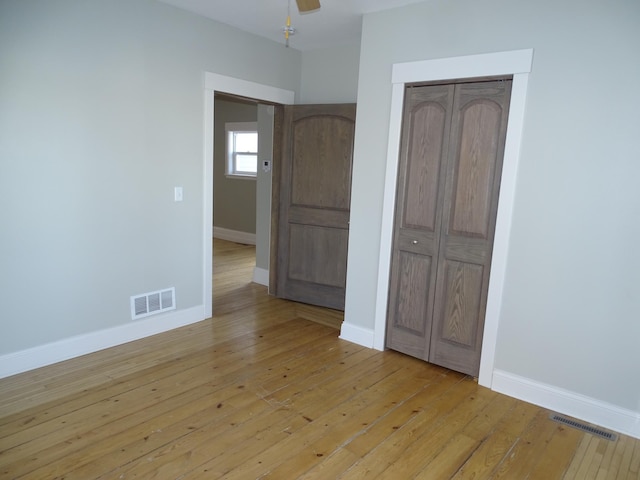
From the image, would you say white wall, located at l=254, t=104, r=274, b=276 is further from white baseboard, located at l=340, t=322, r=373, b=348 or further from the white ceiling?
white baseboard, located at l=340, t=322, r=373, b=348

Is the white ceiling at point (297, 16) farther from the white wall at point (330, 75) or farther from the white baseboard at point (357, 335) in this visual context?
the white baseboard at point (357, 335)

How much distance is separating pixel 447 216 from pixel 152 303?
246cm

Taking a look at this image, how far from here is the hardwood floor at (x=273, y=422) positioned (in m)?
2.12

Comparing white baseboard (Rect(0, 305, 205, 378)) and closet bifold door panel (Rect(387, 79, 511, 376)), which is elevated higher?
closet bifold door panel (Rect(387, 79, 511, 376))

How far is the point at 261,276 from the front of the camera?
5.23m

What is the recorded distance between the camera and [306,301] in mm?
4570

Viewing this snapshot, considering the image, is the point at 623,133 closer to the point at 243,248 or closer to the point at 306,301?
the point at 306,301

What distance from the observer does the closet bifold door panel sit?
2.89 metres

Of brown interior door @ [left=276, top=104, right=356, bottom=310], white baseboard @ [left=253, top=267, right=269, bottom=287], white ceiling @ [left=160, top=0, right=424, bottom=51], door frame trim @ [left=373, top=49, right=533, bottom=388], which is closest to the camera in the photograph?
door frame trim @ [left=373, top=49, right=533, bottom=388]

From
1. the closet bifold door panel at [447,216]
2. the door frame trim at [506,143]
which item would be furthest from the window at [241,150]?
the closet bifold door panel at [447,216]

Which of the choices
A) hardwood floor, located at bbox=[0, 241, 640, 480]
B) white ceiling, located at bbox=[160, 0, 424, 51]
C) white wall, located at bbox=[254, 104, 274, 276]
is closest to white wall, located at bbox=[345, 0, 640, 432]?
hardwood floor, located at bbox=[0, 241, 640, 480]

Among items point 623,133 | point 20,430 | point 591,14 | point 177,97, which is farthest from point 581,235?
point 20,430

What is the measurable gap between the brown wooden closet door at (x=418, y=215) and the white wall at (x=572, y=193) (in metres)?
0.43

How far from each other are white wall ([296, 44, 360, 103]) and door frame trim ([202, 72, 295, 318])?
1.75 ft
